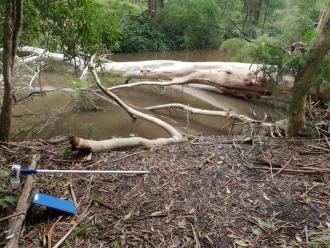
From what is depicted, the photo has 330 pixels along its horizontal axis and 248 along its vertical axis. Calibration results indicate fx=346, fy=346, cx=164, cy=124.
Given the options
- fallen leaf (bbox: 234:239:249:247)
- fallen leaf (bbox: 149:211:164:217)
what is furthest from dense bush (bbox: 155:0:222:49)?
fallen leaf (bbox: 234:239:249:247)

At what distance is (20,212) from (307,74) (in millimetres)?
3595

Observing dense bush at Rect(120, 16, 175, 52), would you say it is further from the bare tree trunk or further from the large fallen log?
the bare tree trunk

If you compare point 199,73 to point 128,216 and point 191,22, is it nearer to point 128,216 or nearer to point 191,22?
point 128,216

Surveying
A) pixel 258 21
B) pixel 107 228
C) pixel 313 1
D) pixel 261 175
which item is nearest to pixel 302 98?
pixel 261 175

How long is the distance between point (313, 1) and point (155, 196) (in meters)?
15.7

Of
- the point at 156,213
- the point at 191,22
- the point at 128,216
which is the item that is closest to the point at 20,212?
the point at 128,216

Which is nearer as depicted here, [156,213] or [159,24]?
[156,213]

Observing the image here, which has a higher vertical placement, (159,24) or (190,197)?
(159,24)

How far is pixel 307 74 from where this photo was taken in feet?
14.2

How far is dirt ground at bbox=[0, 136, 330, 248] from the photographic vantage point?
8.74 feet

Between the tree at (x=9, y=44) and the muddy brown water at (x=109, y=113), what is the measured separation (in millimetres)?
1811

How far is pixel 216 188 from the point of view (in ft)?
11.0

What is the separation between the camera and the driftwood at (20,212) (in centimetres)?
237

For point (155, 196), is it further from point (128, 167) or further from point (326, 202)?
point (326, 202)
